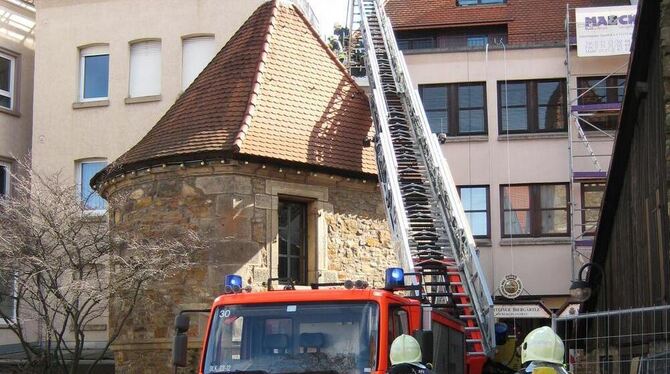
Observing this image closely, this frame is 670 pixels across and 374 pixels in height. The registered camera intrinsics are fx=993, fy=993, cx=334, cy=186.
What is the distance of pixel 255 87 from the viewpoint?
18.8 metres

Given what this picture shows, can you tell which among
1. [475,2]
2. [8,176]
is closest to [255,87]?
[8,176]

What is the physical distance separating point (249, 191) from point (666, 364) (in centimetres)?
1092

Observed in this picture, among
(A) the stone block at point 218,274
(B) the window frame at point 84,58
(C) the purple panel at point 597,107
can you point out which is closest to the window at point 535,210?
(C) the purple panel at point 597,107

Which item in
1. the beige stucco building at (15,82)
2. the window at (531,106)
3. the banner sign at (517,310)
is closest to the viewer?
the banner sign at (517,310)

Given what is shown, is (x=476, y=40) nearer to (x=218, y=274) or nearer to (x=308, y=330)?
(x=218, y=274)

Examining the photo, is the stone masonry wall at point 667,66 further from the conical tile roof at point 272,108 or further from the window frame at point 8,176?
the window frame at point 8,176

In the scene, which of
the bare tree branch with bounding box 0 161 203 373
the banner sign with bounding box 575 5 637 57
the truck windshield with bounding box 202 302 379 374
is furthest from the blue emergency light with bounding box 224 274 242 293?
the banner sign with bounding box 575 5 637 57

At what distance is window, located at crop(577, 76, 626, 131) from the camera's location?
25828mm

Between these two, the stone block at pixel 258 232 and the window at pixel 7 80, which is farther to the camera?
the window at pixel 7 80

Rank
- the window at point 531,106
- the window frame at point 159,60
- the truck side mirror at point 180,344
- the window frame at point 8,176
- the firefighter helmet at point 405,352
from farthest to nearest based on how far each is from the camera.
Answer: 1. the window at point 531,106
2. the window frame at point 8,176
3. the window frame at point 159,60
4. the truck side mirror at point 180,344
5. the firefighter helmet at point 405,352

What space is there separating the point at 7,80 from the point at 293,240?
12570 millimetres

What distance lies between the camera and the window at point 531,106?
26.2 meters

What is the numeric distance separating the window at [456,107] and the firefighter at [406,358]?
63.6 feet

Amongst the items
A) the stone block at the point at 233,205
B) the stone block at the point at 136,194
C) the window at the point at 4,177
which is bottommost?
the stone block at the point at 233,205
